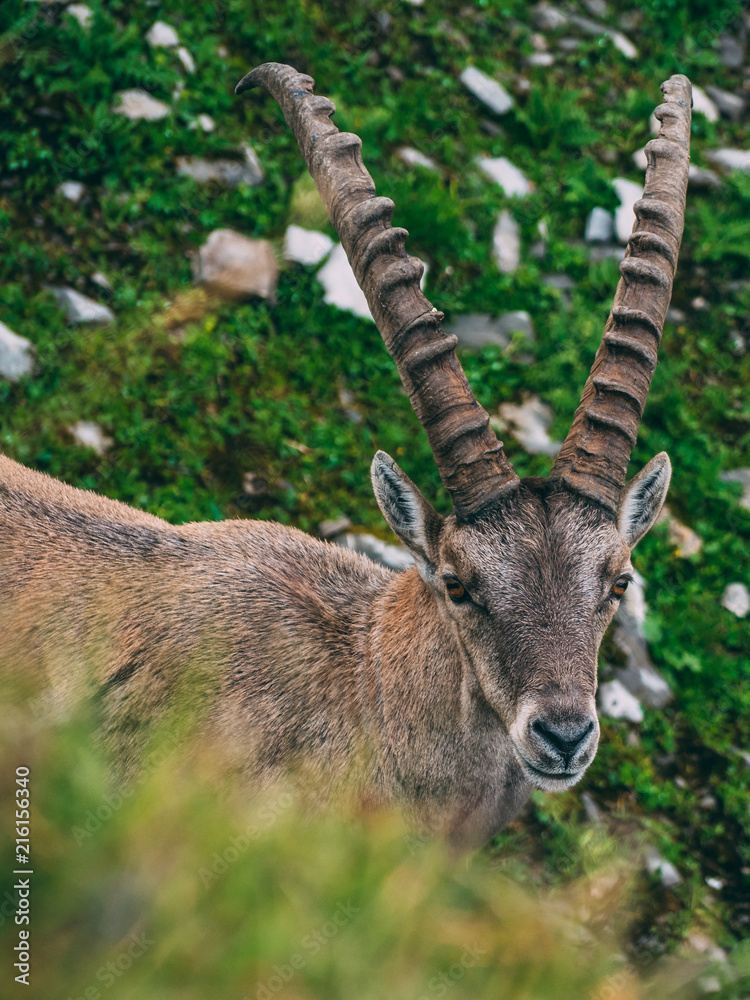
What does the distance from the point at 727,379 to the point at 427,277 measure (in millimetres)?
3698

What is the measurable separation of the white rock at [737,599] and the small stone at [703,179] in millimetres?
5314

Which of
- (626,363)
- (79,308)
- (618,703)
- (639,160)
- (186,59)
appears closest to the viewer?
(626,363)

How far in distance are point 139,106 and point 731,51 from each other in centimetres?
827

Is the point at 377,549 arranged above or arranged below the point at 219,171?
below

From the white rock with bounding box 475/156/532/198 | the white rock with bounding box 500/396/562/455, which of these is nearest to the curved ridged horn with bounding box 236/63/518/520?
the white rock with bounding box 500/396/562/455

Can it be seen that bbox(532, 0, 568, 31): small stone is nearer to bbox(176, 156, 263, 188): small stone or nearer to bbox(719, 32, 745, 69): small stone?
bbox(719, 32, 745, 69): small stone

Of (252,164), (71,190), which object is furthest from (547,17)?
(71,190)

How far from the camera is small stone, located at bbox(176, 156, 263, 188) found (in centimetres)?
947

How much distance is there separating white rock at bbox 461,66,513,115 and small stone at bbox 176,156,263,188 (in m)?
3.27

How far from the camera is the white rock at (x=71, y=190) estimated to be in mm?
8906

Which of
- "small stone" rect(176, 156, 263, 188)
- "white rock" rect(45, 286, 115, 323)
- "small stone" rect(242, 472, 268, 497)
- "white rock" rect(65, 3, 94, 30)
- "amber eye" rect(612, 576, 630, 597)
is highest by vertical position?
"white rock" rect(65, 3, 94, 30)

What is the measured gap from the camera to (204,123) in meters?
9.70

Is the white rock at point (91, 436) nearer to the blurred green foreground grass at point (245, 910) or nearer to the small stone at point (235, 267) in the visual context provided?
the small stone at point (235, 267)

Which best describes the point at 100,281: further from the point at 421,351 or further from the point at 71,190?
the point at 421,351
